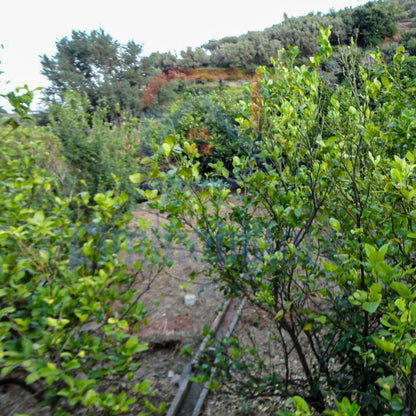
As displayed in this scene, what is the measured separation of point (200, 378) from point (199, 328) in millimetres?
1569

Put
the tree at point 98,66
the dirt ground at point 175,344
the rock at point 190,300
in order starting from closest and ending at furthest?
the dirt ground at point 175,344
the rock at point 190,300
the tree at point 98,66

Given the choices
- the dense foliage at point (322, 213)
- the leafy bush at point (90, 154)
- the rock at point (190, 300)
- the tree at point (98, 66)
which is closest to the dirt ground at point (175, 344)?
the rock at point (190, 300)

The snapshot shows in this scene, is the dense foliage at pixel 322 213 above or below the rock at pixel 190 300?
above

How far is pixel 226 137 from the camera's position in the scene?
8797mm

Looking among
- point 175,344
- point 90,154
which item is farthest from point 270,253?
point 90,154

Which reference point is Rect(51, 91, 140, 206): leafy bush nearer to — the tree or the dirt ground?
the dirt ground

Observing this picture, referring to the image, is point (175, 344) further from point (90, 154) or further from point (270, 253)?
point (90, 154)

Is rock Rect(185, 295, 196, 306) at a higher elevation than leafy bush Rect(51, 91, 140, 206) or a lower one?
lower

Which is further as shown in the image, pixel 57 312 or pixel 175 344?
pixel 175 344

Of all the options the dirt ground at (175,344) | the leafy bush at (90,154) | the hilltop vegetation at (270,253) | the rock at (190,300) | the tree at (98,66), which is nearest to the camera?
the hilltop vegetation at (270,253)

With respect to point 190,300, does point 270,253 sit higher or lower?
higher

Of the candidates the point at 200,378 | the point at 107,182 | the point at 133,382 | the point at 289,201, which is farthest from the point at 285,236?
the point at 107,182

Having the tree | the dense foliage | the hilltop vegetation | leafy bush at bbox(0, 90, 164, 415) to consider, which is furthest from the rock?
the tree

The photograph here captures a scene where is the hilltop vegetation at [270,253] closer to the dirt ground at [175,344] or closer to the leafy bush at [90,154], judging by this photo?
the dirt ground at [175,344]
